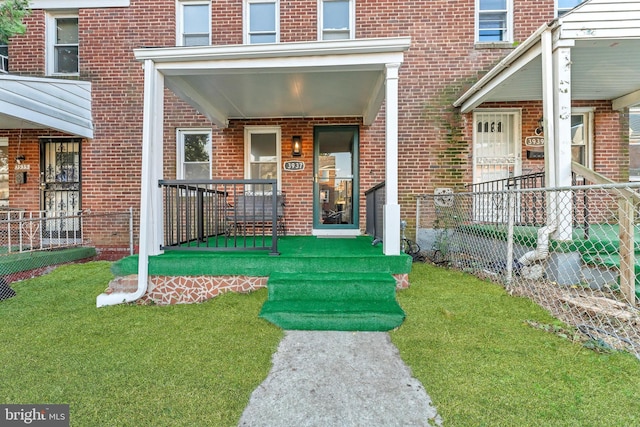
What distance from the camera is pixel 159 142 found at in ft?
11.5

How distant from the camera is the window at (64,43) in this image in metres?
6.18

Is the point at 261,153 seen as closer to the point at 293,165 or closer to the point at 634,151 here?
the point at 293,165

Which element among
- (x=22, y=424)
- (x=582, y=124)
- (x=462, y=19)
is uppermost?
(x=462, y=19)

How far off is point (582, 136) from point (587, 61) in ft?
6.92

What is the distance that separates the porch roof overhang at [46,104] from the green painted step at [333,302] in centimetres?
504

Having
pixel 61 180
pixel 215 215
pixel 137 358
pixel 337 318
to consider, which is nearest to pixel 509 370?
pixel 337 318

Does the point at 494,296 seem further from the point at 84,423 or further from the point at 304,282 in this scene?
the point at 84,423

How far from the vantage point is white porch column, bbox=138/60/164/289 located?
10.8ft

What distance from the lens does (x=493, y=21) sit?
5863 millimetres

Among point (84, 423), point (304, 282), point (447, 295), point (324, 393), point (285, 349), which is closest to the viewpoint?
point (84, 423)

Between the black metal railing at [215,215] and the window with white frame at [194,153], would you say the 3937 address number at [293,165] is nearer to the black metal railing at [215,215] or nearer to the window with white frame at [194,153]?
the black metal railing at [215,215]

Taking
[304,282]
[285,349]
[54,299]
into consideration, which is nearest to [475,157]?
[304,282]

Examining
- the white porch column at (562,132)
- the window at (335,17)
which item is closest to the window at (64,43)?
the window at (335,17)

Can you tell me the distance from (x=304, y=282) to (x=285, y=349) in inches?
33.3
